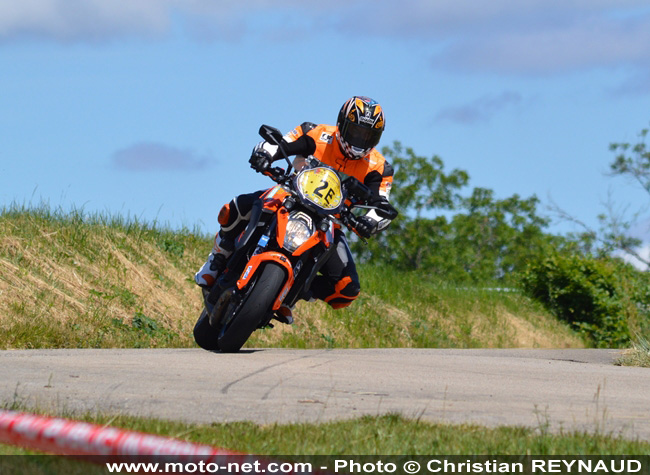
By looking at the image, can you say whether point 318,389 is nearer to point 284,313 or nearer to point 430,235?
point 284,313

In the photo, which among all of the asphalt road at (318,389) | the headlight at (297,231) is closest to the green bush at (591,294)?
the asphalt road at (318,389)

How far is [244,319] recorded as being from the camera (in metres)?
8.66

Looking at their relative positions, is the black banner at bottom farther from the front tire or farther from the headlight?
the front tire

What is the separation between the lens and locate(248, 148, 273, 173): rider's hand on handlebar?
9.44 meters

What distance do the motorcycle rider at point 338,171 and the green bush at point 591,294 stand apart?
1790 centimetres

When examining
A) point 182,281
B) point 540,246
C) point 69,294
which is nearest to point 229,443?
point 69,294

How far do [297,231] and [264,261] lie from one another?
1.32ft

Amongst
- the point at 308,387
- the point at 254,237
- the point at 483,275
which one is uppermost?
the point at 254,237

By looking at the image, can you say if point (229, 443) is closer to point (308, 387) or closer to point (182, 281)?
point (308, 387)

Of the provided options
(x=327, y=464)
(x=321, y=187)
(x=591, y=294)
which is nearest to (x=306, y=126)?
(x=321, y=187)

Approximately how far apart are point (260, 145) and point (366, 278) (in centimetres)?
1305

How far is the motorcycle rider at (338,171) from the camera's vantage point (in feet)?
31.2

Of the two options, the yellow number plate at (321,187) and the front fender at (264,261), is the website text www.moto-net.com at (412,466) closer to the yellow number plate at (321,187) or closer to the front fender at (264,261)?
the front fender at (264,261)

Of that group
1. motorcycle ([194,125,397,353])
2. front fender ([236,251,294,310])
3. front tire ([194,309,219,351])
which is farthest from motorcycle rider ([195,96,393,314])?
front fender ([236,251,294,310])
